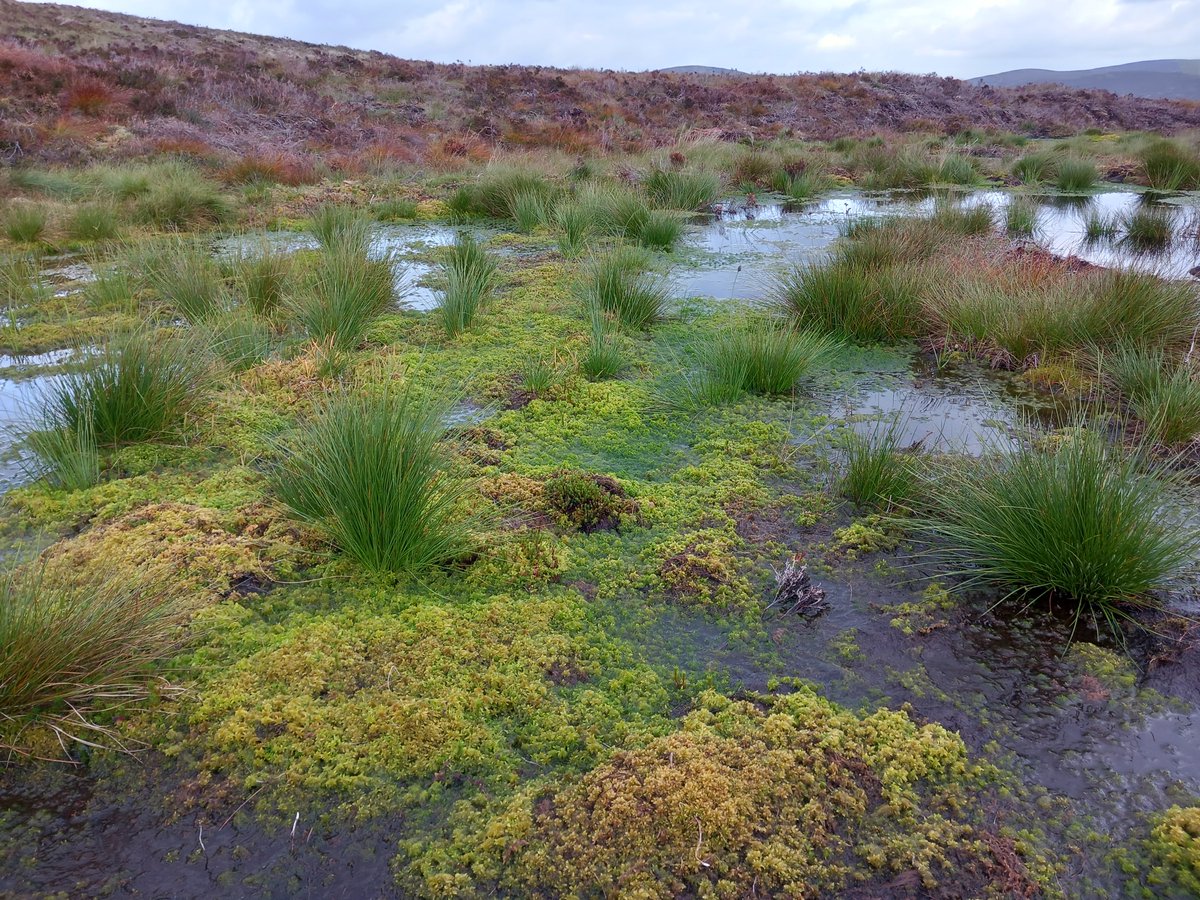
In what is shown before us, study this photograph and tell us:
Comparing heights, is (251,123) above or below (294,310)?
above

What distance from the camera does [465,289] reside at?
533 centimetres

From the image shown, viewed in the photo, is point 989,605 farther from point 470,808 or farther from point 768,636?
point 470,808

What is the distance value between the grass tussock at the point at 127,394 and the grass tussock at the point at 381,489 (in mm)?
1219

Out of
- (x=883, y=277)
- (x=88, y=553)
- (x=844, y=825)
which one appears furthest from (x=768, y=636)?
(x=883, y=277)

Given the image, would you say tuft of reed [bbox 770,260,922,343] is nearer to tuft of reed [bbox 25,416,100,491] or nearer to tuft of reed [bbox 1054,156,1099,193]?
tuft of reed [bbox 25,416,100,491]

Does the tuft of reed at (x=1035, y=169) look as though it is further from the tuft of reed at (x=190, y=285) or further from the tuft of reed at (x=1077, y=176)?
the tuft of reed at (x=190, y=285)

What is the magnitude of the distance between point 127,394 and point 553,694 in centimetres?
261

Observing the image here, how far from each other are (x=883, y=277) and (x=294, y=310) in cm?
403

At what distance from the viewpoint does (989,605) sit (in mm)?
2557

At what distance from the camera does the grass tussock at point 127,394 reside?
3.39m

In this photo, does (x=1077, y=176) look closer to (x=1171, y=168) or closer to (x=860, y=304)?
(x=1171, y=168)

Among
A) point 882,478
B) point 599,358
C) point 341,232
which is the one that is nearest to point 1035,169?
point 341,232

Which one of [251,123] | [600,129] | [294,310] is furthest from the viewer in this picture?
[600,129]

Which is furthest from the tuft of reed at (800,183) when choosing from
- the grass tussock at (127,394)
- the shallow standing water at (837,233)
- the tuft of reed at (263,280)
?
the grass tussock at (127,394)
